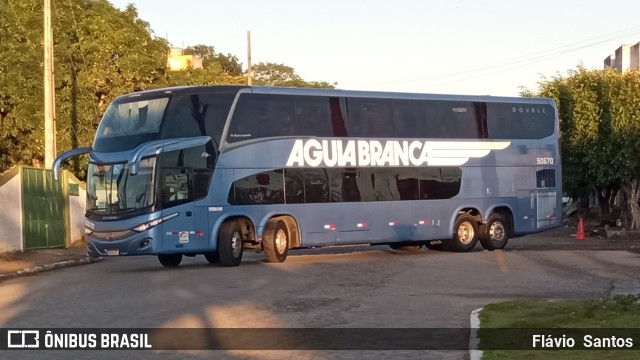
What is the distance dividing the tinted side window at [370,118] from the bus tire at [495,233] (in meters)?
4.85

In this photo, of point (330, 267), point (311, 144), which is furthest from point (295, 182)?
point (330, 267)

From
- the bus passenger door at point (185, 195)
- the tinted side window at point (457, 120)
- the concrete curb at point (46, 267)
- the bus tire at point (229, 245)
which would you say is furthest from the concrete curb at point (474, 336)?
the tinted side window at point (457, 120)

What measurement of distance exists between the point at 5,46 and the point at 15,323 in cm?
3171

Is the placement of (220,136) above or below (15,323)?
above

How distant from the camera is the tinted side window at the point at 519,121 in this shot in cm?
3070

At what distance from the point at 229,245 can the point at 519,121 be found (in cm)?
1142

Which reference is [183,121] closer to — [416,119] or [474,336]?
[416,119]

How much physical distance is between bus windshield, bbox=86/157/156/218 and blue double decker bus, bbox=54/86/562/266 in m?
0.03

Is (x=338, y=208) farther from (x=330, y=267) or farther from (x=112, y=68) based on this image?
(x=112, y=68)

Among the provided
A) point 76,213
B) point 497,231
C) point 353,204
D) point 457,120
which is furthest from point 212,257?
point 76,213

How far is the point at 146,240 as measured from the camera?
2306cm

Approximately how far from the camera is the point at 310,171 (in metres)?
26.3

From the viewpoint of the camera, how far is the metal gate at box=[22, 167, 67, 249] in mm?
31188

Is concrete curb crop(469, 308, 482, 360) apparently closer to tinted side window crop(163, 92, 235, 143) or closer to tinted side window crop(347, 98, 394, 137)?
tinted side window crop(163, 92, 235, 143)
